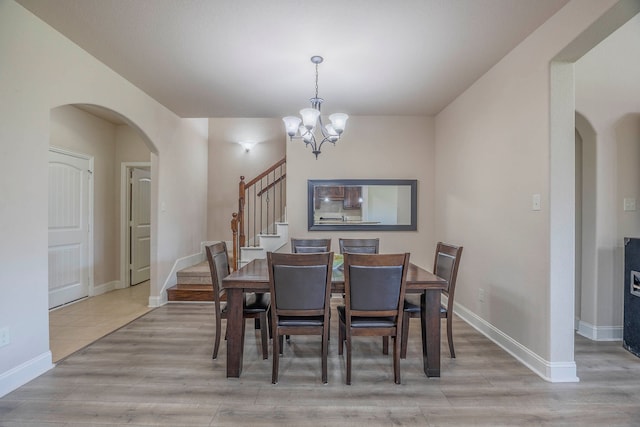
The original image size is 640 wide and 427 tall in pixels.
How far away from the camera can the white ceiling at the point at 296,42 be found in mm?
2098

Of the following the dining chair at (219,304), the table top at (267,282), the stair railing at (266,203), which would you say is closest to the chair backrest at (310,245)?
the dining chair at (219,304)

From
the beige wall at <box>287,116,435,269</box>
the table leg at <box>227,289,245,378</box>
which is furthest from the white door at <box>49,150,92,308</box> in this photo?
the table leg at <box>227,289,245,378</box>

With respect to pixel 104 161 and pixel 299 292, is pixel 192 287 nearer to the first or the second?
pixel 104 161

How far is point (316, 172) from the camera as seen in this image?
4.55 meters

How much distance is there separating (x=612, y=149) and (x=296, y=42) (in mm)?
3028

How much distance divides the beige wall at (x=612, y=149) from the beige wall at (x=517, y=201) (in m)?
0.82

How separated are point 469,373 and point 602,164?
7.57 feet

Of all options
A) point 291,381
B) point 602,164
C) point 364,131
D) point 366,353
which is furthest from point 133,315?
point 602,164

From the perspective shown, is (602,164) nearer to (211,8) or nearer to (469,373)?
(469,373)

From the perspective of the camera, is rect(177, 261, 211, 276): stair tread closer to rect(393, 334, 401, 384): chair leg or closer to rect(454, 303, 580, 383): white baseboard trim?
rect(393, 334, 401, 384): chair leg

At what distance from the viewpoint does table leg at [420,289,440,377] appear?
88.8 inches

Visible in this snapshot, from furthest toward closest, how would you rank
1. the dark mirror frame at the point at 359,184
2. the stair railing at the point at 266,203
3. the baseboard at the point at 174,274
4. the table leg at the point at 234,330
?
the stair railing at the point at 266,203, the dark mirror frame at the point at 359,184, the baseboard at the point at 174,274, the table leg at the point at 234,330

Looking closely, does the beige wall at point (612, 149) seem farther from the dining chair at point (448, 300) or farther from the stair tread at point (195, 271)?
the stair tread at point (195, 271)

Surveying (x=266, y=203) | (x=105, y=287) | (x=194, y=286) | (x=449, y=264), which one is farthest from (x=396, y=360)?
(x=105, y=287)
